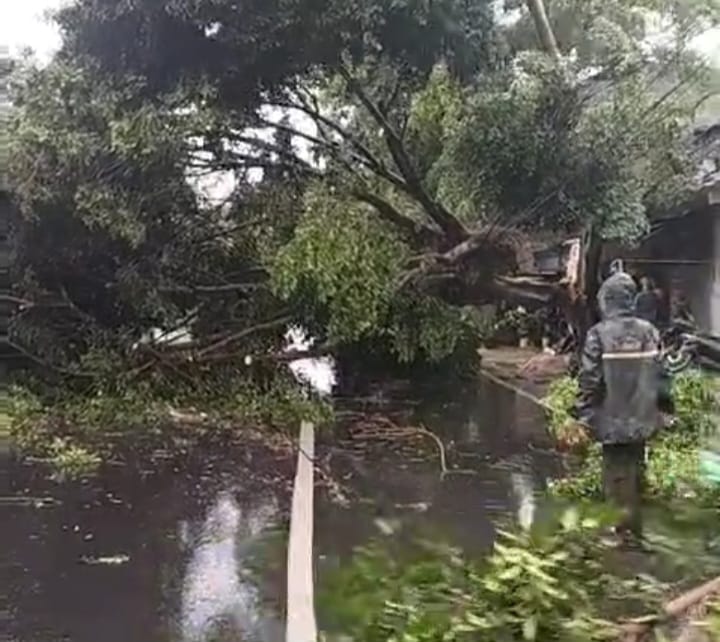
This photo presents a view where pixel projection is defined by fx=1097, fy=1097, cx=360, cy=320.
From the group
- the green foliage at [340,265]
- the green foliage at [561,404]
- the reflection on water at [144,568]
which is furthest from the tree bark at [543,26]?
the reflection on water at [144,568]

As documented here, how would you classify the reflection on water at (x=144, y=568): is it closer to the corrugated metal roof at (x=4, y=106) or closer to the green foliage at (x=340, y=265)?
the green foliage at (x=340, y=265)

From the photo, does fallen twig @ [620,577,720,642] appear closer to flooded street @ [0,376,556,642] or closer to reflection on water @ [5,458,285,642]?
flooded street @ [0,376,556,642]

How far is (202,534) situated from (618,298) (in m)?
3.00

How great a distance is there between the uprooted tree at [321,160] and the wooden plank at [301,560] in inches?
127

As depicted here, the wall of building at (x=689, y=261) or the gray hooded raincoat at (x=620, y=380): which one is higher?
the wall of building at (x=689, y=261)

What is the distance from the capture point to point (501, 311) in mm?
17922

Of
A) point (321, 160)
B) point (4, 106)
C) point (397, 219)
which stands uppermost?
point (4, 106)

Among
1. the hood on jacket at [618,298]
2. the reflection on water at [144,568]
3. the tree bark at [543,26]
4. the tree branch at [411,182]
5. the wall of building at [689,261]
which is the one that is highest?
the tree bark at [543,26]

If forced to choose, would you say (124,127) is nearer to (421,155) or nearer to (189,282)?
(189,282)

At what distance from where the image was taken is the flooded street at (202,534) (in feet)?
16.5

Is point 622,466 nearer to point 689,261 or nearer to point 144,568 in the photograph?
point 144,568

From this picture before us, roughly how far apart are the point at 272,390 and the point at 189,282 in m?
1.85

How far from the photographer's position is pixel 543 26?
12.3 m

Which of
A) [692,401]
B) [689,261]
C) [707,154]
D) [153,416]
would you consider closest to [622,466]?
[692,401]
